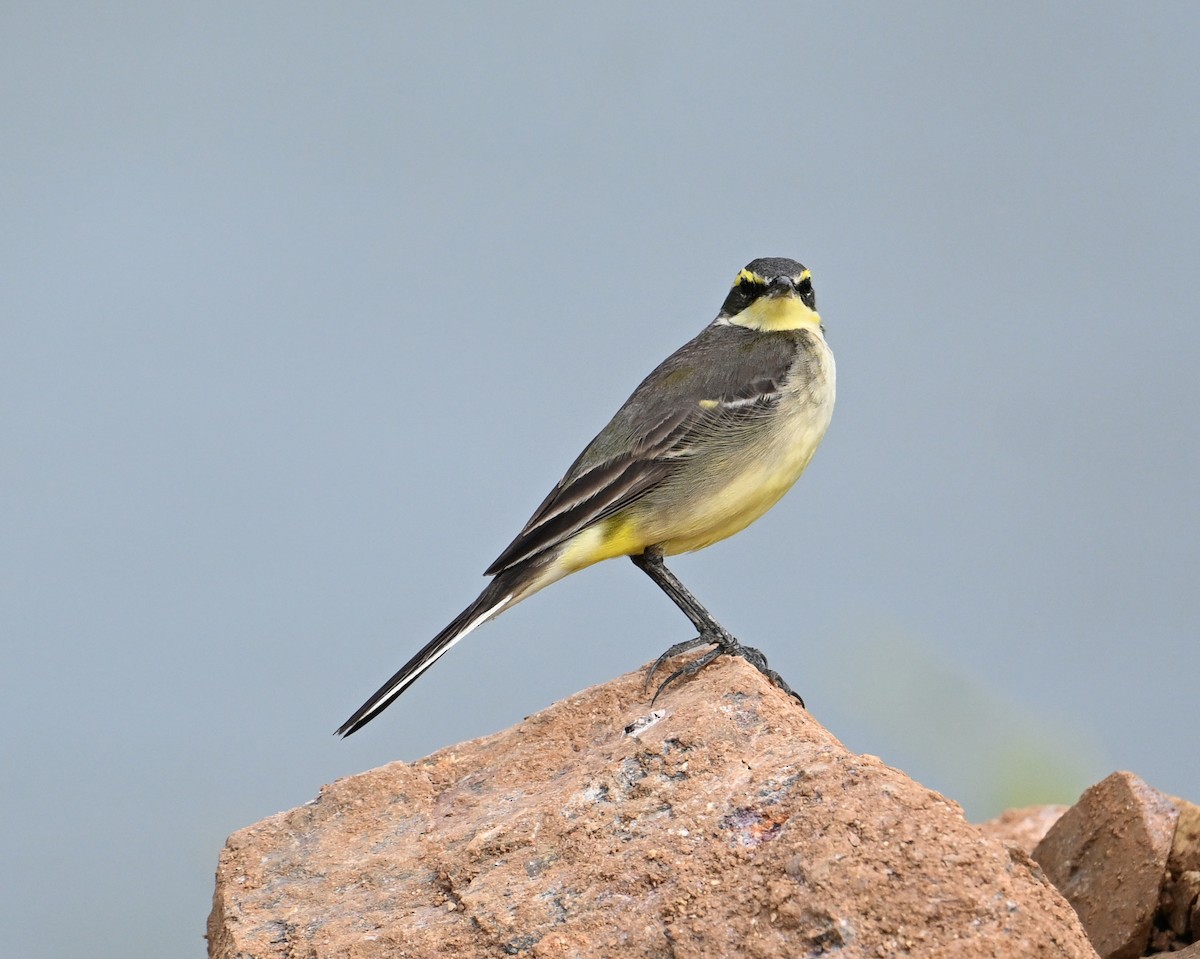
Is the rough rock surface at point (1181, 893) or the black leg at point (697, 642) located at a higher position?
the black leg at point (697, 642)

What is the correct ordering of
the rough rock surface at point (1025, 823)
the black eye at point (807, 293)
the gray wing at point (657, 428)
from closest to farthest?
1. the gray wing at point (657, 428)
2. the rough rock surface at point (1025, 823)
3. the black eye at point (807, 293)

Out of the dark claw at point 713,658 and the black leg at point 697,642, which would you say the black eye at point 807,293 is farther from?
the dark claw at point 713,658

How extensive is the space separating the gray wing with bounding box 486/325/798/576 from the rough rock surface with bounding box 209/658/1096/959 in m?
1.20

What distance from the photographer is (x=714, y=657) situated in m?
7.66

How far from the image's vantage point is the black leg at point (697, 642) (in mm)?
7629

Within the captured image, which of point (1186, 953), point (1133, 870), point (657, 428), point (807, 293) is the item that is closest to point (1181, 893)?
point (1133, 870)

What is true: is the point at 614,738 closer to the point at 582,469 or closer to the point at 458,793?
the point at 458,793

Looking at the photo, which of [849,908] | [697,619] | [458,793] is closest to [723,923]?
[849,908]

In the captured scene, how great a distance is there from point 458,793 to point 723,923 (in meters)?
2.15

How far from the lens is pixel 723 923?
18.3ft

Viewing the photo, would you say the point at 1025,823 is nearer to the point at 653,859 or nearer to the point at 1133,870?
the point at 1133,870

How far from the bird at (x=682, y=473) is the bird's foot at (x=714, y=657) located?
2 cm

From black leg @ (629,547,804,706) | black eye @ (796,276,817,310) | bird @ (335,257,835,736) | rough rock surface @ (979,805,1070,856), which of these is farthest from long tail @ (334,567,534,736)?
rough rock surface @ (979,805,1070,856)

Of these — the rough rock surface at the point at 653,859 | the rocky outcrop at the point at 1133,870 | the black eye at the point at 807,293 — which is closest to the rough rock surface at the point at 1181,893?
the rocky outcrop at the point at 1133,870
